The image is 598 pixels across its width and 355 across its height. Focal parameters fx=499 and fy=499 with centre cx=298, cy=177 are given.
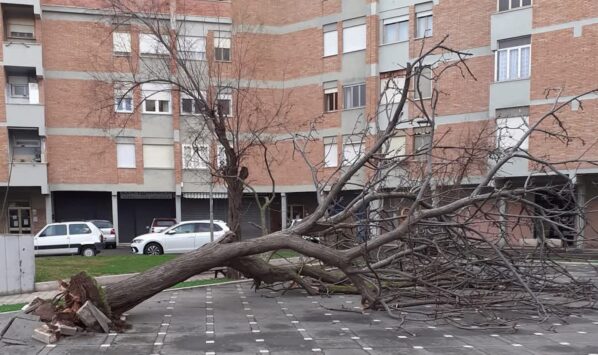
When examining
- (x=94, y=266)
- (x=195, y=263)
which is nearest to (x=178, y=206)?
(x=94, y=266)

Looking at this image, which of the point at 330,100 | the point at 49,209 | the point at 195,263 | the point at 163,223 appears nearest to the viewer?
the point at 195,263

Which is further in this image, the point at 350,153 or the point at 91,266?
the point at 350,153

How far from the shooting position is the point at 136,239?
20906 mm

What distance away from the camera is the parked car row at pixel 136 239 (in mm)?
20672

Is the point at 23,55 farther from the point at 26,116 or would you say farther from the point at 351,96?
the point at 351,96

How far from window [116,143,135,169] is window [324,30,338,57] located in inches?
509

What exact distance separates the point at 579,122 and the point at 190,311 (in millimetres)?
19361

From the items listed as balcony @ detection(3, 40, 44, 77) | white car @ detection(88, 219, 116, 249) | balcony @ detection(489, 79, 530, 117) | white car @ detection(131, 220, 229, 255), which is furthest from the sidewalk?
balcony @ detection(3, 40, 44, 77)

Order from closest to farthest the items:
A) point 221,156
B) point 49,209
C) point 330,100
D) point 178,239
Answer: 1. point 221,156
2. point 178,239
3. point 49,209
4. point 330,100

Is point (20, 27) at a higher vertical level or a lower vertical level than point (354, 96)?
higher

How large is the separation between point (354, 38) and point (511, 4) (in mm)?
8654

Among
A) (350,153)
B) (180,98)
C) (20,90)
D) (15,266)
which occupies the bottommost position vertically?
(15,266)

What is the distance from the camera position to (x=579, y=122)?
2155 cm

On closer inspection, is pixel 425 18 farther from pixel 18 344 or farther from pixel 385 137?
pixel 18 344
